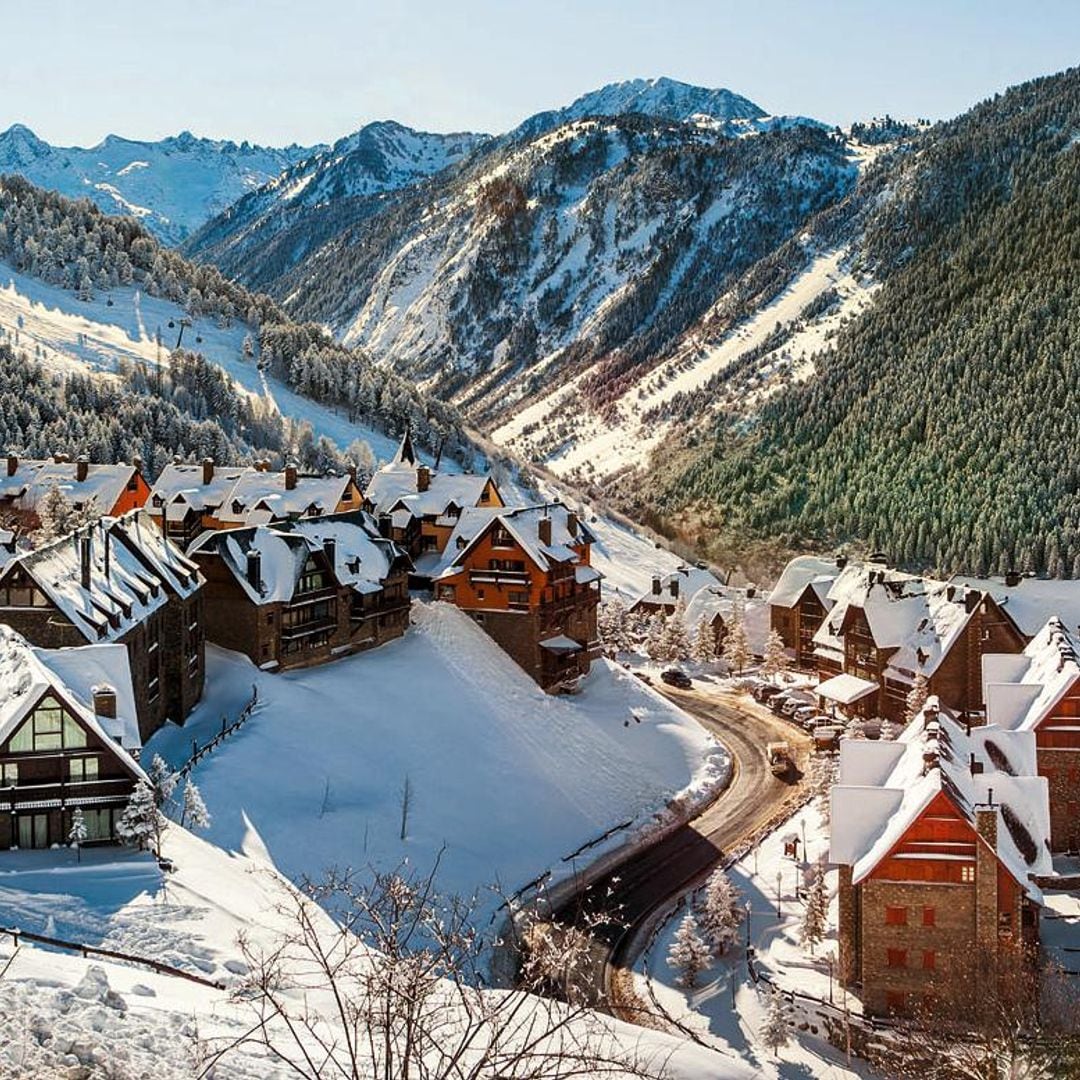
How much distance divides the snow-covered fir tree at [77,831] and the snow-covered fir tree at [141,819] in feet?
3.90

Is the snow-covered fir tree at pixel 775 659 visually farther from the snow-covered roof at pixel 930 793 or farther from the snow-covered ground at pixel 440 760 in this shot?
the snow-covered roof at pixel 930 793

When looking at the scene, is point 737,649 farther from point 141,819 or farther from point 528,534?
point 141,819

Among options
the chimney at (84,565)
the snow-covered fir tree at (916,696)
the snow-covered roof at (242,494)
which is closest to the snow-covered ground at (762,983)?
the snow-covered fir tree at (916,696)

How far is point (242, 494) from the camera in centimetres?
10000

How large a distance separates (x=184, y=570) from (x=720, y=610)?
62.7m

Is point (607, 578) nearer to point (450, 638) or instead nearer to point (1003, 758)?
point (450, 638)

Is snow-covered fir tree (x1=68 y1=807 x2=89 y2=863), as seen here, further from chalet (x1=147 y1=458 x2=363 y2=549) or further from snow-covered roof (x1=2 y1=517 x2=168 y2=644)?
chalet (x1=147 y1=458 x2=363 y2=549)

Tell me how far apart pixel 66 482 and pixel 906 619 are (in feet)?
224

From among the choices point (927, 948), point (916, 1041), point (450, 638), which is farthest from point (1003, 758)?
point (450, 638)

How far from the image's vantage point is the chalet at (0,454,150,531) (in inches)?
4141

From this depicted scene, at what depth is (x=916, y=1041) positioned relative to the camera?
40312 millimetres

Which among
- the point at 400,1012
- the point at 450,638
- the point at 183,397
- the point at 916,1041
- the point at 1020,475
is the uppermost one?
the point at 183,397

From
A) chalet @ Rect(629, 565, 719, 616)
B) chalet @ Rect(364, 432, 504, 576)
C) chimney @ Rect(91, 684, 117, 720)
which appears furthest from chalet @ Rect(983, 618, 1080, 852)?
chalet @ Rect(629, 565, 719, 616)

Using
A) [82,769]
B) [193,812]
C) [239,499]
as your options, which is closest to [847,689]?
[239,499]
